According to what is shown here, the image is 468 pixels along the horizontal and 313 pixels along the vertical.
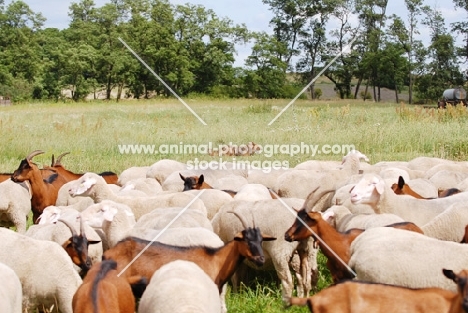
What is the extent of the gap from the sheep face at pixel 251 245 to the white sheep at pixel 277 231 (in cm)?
51

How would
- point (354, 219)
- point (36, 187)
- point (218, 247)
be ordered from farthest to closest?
point (36, 187)
point (354, 219)
point (218, 247)

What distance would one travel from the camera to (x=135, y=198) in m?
9.46

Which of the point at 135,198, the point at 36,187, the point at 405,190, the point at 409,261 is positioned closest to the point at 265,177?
the point at 405,190

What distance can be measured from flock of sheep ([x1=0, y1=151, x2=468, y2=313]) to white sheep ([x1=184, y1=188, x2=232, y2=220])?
2 centimetres

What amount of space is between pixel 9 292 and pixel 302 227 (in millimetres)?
3075

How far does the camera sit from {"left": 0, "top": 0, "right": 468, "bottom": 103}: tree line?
55.9m

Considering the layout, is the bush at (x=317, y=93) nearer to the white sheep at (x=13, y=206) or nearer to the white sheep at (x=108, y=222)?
the white sheep at (x=13, y=206)

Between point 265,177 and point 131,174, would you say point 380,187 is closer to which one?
point 265,177

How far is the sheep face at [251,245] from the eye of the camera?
6.54 m

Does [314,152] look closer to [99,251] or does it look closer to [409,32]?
[99,251]

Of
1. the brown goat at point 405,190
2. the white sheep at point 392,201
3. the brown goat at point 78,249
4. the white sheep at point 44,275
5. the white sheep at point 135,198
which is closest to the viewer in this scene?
the white sheep at point 44,275

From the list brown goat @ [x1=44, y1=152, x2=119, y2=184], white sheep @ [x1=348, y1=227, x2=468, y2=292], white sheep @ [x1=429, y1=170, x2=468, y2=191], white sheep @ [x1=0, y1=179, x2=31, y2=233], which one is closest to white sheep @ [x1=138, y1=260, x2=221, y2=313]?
white sheep @ [x1=348, y1=227, x2=468, y2=292]

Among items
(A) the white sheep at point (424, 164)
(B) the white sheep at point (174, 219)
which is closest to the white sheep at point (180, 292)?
(B) the white sheep at point (174, 219)

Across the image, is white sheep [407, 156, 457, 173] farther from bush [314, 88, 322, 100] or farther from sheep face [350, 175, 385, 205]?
bush [314, 88, 322, 100]
